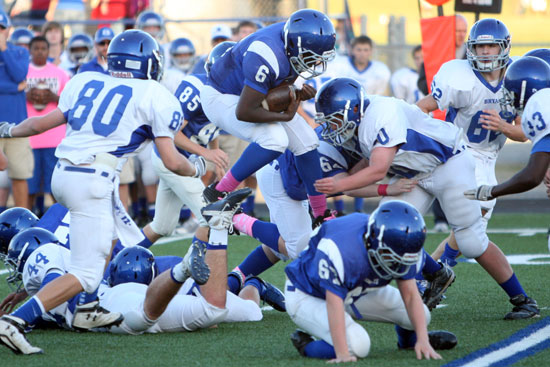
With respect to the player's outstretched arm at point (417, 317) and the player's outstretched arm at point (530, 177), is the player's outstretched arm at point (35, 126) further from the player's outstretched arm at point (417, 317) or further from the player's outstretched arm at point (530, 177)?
the player's outstretched arm at point (530, 177)

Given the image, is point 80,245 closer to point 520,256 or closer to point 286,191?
point 286,191

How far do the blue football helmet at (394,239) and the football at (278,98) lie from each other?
4.42ft

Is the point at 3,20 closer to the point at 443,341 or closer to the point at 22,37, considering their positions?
the point at 22,37

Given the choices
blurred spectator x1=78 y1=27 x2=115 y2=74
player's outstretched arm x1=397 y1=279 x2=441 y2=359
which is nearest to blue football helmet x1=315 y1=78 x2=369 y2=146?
player's outstretched arm x1=397 y1=279 x2=441 y2=359

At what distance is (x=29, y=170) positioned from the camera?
914 centimetres

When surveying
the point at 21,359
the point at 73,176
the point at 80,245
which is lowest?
the point at 21,359

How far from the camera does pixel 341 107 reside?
470 centimetres

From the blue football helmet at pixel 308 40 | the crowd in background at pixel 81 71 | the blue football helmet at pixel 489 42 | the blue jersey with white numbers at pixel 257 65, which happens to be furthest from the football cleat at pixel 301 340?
the crowd in background at pixel 81 71

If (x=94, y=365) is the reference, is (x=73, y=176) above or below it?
above

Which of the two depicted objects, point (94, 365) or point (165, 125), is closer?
point (94, 365)

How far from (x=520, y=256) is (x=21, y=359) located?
471 cm

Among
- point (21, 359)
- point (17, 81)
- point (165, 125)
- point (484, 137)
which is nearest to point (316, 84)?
point (17, 81)

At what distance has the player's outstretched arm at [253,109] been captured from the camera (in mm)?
4934

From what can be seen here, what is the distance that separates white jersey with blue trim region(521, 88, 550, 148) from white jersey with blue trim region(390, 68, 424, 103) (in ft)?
20.4
